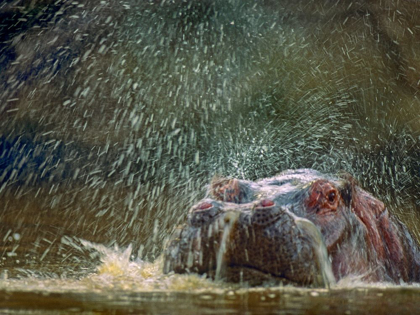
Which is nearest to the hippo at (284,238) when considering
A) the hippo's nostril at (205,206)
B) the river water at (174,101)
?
the hippo's nostril at (205,206)

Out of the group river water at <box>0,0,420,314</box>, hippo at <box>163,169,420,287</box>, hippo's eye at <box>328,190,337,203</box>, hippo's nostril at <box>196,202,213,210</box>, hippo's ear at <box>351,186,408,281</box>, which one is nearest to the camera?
hippo at <box>163,169,420,287</box>

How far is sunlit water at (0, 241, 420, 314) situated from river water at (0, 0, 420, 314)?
15.3ft

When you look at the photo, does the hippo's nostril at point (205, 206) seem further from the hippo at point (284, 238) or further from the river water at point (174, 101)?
the river water at point (174, 101)

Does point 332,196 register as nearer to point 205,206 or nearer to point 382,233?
point 382,233

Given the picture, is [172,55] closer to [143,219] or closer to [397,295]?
[143,219]

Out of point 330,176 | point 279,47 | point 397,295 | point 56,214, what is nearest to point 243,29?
point 279,47

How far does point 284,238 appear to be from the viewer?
3756mm

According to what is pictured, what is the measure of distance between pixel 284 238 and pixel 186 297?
0.80 meters

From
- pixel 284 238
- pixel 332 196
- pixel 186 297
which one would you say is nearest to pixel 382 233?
pixel 332 196

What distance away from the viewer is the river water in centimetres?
1089

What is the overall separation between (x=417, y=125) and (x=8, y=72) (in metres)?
6.46

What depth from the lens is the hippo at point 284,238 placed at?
373cm

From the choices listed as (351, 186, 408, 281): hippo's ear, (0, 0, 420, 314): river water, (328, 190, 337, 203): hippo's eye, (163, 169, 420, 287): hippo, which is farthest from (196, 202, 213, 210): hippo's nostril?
(0, 0, 420, 314): river water

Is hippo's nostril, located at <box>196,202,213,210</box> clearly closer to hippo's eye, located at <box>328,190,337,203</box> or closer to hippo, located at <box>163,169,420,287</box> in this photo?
hippo, located at <box>163,169,420,287</box>
